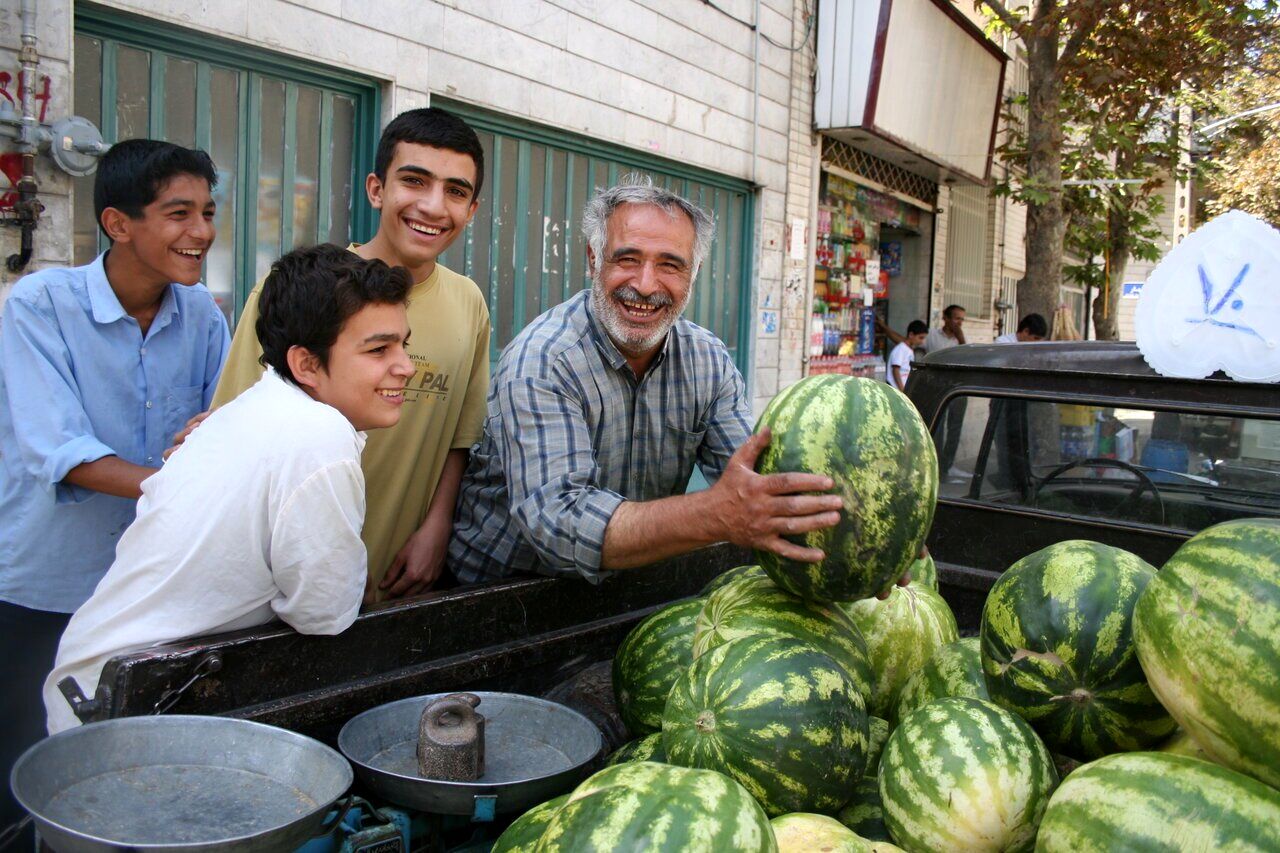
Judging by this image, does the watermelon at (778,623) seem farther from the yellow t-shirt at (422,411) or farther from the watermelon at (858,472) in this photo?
the yellow t-shirt at (422,411)

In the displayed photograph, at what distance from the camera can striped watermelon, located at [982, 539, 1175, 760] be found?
1.87 metres

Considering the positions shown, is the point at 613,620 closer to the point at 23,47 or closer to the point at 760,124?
the point at 23,47

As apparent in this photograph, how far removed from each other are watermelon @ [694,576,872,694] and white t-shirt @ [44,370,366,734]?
79 cm

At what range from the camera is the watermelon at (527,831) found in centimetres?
161

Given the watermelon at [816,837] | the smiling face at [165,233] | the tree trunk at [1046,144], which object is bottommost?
A: the watermelon at [816,837]

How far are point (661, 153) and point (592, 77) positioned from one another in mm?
1132

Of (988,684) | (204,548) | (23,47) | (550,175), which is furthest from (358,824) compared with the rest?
(550,175)

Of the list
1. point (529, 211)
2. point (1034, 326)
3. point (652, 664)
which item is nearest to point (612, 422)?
point (652, 664)

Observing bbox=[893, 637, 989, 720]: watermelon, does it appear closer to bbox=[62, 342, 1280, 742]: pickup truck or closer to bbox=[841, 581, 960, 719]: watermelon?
bbox=[841, 581, 960, 719]: watermelon

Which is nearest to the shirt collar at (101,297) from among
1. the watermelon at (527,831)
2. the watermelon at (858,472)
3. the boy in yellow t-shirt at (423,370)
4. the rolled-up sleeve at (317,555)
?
the boy in yellow t-shirt at (423,370)

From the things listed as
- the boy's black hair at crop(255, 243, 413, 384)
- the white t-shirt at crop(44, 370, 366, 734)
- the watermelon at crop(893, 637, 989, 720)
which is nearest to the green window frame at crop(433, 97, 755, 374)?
the boy's black hair at crop(255, 243, 413, 384)

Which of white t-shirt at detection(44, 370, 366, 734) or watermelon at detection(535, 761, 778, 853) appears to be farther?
white t-shirt at detection(44, 370, 366, 734)

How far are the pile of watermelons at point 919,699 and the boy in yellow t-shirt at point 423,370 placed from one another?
1.10m

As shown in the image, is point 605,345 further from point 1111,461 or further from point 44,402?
point 1111,461
